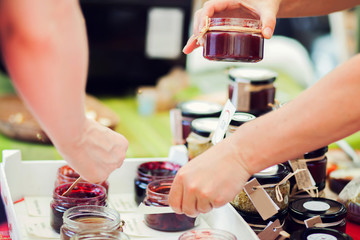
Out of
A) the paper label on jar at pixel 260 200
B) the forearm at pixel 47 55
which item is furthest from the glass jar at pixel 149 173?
the forearm at pixel 47 55

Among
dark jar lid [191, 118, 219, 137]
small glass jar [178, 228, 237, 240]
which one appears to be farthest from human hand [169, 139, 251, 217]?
dark jar lid [191, 118, 219, 137]

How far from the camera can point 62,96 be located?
0.79 m

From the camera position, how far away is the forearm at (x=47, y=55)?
715mm

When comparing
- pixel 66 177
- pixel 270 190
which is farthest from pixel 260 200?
pixel 66 177


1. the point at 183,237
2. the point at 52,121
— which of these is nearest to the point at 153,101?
the point at 183,237

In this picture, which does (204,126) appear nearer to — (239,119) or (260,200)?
(239,119)

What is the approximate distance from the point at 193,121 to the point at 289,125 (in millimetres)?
671

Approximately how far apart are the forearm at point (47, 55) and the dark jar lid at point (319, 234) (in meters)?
0.53

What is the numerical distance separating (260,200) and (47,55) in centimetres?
60

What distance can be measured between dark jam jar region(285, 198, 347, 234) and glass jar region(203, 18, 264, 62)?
37 cm

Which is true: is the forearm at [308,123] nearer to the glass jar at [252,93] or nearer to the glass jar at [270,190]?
the glass jar at [270,190]

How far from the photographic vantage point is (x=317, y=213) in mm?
1161

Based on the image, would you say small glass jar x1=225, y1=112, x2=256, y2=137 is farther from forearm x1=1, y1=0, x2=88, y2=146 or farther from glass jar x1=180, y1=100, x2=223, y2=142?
forearm x1=1, y1=0, x2=88, y2=146

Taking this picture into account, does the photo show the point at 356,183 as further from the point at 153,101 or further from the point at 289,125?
the point at 153,101
